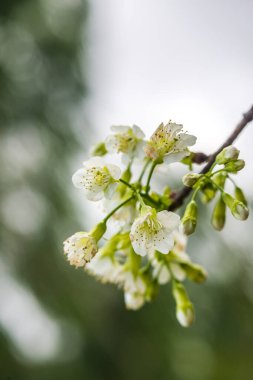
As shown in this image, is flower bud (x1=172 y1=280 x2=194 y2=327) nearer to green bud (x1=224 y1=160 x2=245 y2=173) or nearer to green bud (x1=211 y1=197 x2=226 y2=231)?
green bud (x1=211 y1=197 x2=226 y2=231)

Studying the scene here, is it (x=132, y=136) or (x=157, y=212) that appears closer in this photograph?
(x=157, y=212)

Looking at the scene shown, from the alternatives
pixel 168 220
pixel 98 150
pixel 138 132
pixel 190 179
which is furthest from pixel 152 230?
pixel 98 150

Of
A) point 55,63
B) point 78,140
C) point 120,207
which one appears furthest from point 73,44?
point 120,207

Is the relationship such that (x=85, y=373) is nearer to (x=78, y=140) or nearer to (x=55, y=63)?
(x=78, y=140)

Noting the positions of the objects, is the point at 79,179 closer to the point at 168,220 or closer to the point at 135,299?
the point at 168,220

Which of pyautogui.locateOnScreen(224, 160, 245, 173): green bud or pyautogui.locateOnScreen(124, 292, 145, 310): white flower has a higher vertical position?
pyautogui.locateOnScreen(224, 160, 245, 173): green bud

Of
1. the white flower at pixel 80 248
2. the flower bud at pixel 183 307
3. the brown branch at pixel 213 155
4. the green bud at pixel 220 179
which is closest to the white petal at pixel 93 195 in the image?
the white flower at pixel 80 248

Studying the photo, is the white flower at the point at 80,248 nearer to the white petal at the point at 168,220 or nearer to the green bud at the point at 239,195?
the white petal at the point at 168,220

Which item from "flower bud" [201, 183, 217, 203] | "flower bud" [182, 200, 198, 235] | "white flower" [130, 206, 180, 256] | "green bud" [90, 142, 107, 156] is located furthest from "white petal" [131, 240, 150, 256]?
"green bud" [90, 142, 107, 156]
